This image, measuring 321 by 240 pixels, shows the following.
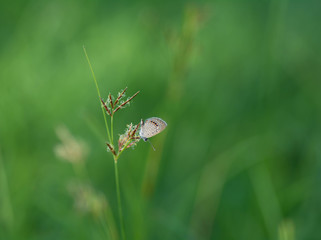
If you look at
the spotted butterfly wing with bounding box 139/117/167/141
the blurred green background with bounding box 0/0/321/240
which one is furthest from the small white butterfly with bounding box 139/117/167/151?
the blurred green background with bounding box 0/0/321/240

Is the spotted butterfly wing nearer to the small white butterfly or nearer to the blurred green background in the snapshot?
the small white butterfly

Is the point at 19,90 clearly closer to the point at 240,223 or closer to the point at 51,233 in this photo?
the point at 51,233

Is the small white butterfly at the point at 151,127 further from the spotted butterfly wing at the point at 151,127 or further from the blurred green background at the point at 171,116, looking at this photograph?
the blurred green background at the point at 171,116

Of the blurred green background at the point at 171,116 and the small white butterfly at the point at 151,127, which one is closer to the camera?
the small white butterfly at the point at 151,127

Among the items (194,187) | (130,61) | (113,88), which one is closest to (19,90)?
(113,88)

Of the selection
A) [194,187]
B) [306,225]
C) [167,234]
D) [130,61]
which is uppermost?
[130,61]

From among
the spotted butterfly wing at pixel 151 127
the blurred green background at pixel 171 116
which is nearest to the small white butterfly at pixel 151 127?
the spotted butterfly wing at pixel 151 127

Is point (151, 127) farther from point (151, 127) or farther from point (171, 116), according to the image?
point (171, 116)

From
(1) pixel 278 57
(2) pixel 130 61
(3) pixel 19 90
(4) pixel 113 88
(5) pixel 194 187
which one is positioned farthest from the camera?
(1) pixel 278 57
